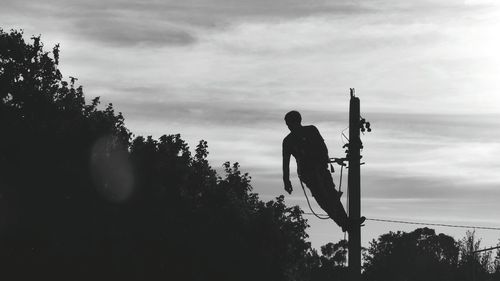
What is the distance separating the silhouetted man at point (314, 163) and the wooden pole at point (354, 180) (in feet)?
0.48

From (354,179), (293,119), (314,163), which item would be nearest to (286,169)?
(314,163)

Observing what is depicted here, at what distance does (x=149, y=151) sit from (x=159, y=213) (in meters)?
4.32

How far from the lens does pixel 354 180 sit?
1221 cm

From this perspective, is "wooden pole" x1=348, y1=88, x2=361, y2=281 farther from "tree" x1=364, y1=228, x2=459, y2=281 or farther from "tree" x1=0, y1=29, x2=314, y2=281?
"tree" x1=364, y1=228, x2=459, y2=281

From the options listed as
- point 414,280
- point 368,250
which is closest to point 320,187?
point 414,280

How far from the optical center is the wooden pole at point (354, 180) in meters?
12.2

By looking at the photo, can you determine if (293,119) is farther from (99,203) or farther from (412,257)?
(412,257)

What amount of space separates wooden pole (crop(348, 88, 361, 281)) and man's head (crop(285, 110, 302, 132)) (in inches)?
30.5

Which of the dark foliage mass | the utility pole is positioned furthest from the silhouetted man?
the dark foliage mass

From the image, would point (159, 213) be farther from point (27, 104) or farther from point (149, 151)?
point (27, 104)

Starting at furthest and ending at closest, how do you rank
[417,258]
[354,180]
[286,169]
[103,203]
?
[417,258] → [103,203] → [286,169] → [354,180]

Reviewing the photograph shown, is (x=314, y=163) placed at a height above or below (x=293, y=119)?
below

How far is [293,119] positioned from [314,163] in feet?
2.24

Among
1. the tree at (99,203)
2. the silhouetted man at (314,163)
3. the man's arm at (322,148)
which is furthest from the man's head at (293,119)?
the tree at (99,203)
